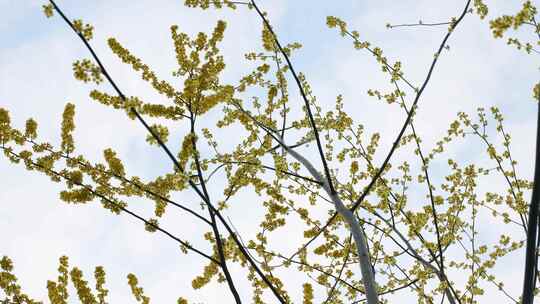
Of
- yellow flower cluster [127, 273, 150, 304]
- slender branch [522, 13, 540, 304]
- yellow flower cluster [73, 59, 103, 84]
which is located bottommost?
slender branch [522, 13, 540, 304]

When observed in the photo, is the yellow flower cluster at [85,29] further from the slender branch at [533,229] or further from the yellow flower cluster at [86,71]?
the slender branch at [533,229]

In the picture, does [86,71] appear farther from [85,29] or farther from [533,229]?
[533,229]

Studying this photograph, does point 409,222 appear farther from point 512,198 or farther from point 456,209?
point 512,198

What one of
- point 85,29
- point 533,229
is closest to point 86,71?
point 85,29

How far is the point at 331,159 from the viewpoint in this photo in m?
7.04

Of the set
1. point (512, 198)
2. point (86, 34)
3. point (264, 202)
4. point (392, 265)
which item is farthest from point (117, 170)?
point (512, 198)

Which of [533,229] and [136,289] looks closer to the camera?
[533,229]

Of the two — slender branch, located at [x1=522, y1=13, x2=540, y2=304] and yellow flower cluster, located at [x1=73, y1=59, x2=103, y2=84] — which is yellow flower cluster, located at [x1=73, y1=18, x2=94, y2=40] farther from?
slender branch, located at [x1=522, y1=13, x2=540, y2=304]

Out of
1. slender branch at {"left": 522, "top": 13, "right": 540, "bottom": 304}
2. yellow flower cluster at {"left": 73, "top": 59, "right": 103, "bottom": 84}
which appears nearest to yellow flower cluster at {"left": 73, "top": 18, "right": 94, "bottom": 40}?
yellow flower cluster at {"left": 73, "top": 59, "right": 103, "bottom": 84}

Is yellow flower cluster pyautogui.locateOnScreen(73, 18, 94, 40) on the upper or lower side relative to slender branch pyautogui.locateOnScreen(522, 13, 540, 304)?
upper

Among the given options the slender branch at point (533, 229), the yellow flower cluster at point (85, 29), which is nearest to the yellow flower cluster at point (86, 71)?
the yellow flower cluster at point (85, 29)

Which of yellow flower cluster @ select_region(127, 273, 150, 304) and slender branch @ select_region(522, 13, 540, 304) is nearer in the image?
slender branch @ select_region(522, 13, 540, 304)

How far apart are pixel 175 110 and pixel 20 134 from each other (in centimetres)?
142

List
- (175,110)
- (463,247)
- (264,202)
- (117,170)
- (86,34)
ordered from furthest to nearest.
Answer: (463,247)
(264,202)
(175,110)
(117,170)
(86,34)
